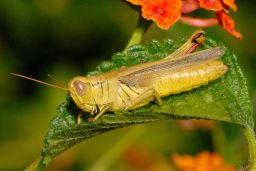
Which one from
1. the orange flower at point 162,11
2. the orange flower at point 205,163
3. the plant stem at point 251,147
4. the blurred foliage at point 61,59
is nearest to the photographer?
the plant stem at point 251,147

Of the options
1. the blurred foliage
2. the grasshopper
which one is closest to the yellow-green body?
the grasshopper

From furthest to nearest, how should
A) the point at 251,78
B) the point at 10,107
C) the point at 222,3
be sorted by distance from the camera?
1. the point at 10,107
2. the point at 251,78
3. the point at 222,3

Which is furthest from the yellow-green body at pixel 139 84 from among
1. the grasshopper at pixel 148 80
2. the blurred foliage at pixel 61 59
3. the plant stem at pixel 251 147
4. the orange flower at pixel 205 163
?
the blurred foliage at pixel 61 59

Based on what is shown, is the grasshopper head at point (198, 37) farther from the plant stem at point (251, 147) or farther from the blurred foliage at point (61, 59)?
the blurred foliage at point (61, 59)

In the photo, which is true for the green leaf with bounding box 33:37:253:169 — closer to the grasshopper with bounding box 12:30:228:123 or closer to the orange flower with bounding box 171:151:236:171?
the grasshopper with bounding box 12:30:228:123

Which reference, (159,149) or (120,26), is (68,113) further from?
(120,26)

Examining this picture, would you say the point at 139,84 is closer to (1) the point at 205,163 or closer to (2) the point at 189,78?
(2) the point at 189,78

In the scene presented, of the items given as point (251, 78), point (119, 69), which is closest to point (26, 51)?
point (251, 78)
